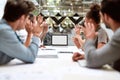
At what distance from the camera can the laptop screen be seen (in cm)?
272

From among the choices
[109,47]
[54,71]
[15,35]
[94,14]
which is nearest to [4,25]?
[15,35]

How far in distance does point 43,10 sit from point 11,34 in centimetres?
163

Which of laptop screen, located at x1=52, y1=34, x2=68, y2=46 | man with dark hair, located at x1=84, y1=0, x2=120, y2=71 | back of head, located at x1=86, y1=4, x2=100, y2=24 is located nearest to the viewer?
man with dark hair, located at x1=84, y1=0, x2=120, y2=71

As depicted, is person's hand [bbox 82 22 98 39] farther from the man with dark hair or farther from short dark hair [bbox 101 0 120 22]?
short dark hair [bbox 101 0 120 22]

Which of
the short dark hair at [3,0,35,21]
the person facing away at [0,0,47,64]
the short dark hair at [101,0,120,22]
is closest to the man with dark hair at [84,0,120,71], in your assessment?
the short dark hair at [101,0,120,22]

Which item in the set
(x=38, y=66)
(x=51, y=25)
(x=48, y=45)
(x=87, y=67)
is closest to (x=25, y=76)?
(x=38, y=66)

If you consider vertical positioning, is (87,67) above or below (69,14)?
below

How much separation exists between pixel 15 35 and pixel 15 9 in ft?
0.55

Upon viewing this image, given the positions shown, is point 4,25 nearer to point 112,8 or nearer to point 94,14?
point 112,8

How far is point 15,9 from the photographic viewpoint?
1.61 m

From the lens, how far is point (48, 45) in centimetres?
275

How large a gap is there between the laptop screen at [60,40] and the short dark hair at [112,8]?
1.31 m

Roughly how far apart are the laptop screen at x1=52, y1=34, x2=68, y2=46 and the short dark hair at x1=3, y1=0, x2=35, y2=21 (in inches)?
43.4

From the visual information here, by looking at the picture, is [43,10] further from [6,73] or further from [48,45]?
[6,73]
